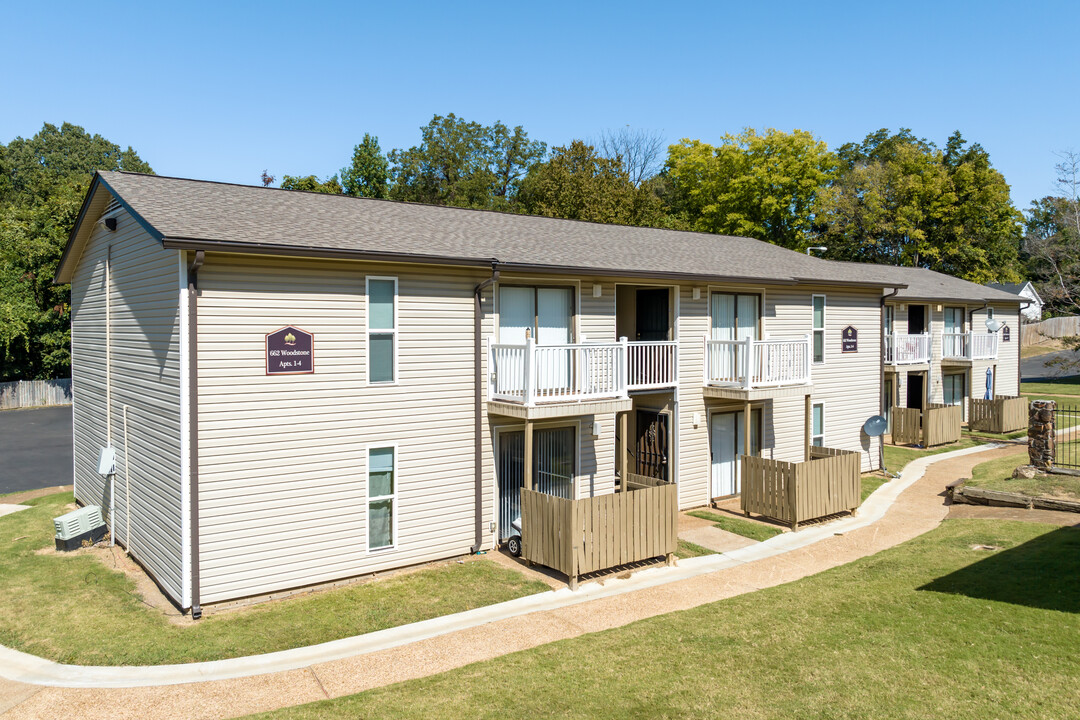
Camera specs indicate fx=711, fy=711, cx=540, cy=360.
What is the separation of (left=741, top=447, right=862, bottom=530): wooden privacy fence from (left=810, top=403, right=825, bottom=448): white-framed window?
3.33 metres

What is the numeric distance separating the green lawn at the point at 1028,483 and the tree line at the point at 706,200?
60.7 feet

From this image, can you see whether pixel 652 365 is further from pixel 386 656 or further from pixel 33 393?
pixel 33 393

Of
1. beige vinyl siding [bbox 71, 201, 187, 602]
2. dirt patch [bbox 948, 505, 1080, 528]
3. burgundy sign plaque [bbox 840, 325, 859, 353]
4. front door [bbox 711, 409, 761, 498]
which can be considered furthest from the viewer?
burgundy sign plaque [bbox 840, 325, 859, 353]

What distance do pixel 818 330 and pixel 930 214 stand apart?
32773 millimetres

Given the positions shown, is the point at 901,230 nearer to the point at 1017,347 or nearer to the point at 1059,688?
the point at 1017,347

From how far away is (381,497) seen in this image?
39.7 ft

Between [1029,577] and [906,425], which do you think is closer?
[1029,577]

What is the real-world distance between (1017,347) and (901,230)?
50.7 feet

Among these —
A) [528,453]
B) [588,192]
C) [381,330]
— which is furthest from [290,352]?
[588,192]

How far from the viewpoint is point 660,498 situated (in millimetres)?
12773

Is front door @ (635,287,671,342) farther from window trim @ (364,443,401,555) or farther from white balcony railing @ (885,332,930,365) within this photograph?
white balcony railing @ (885,332,930,365)

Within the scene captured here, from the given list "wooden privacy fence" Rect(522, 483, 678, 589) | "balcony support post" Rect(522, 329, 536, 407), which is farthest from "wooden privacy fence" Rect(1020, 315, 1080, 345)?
"balcony support post" Rect(522, 329, 536, 407)

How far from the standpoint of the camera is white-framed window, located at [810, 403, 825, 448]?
2028 cm

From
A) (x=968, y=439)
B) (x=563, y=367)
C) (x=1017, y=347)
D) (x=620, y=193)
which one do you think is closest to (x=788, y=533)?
(x=563, y=367)
